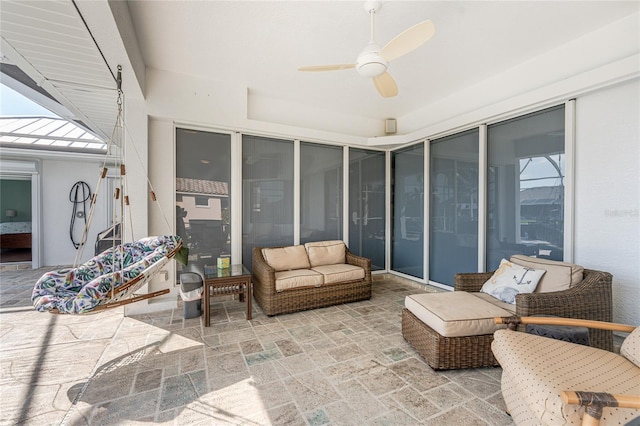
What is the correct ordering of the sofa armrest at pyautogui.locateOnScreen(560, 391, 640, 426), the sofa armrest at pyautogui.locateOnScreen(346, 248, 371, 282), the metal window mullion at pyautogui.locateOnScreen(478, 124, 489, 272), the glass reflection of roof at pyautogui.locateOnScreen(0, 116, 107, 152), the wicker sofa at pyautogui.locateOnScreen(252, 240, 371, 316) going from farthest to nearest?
the glass reflection of roof at pyautogui.locateOnScreen(0, 116, 107, 152) → the sofa armrest at pyautogui.locateOnScreen(346, 248, 371, 282) → the metal window mullion at pyautogui.locateOnScreen(478, 124, 489, 272) → the wicker sofa at pyautogui.locateOnScreen(252, 240, 371, 316) → the sofa armrest at pyautogui.locateOnScreen(560, 391, 640, 426)

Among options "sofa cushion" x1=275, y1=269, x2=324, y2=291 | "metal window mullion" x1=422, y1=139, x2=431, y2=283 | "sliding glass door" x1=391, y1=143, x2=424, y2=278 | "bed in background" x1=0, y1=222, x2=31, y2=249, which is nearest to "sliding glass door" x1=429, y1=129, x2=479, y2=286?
"metal window mullion" x1=422, y1=139, x2=431, y2=283

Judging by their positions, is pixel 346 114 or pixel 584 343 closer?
pixel 584 343

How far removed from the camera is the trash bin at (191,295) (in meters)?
3.27

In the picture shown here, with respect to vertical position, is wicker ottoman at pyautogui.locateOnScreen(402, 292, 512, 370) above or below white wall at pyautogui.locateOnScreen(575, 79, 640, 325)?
below

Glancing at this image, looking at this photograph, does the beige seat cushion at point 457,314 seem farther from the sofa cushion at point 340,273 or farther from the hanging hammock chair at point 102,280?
the hanging hammock chair at point 102,280

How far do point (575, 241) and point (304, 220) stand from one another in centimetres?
358

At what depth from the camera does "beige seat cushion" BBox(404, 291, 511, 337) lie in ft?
7.14

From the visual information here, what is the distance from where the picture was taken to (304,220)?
4660mm

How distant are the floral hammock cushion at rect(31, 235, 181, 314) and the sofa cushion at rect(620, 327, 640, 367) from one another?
3.54 metres

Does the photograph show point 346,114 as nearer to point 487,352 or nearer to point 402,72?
point 402,72

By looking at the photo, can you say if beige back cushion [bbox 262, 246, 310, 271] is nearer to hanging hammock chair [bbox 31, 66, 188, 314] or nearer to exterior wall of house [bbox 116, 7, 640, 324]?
hanging hammock chair [bbox 31, 66, 188, 314]

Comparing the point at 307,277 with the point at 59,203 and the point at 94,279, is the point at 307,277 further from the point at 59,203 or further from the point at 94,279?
the point at 59,203

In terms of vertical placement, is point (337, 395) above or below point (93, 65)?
below

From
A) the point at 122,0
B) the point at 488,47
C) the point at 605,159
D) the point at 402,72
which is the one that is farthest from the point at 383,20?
the point at 605,159
